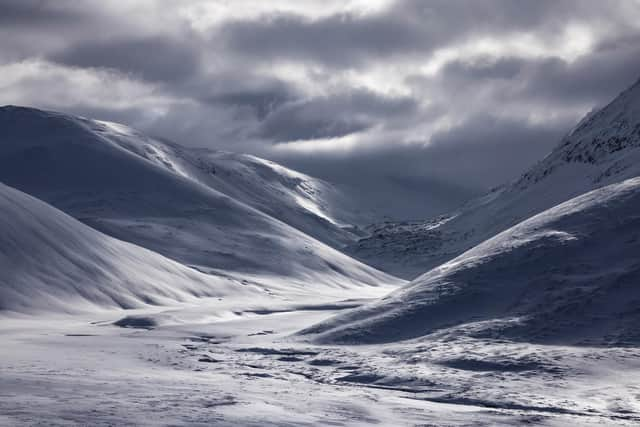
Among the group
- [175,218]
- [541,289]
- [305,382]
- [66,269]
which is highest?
[175,218]

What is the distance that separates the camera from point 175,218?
161500 millimetres

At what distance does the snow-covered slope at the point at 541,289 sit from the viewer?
3691 cm

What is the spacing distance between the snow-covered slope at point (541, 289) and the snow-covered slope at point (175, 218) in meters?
78.5

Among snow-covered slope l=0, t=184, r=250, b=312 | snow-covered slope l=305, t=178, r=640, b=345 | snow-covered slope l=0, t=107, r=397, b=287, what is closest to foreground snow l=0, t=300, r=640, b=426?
snow-covered slope l=305, t=178, r=640, b=345

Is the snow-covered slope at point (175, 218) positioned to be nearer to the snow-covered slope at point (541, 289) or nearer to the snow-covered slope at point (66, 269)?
the snow-covered slope at point (66, 269)

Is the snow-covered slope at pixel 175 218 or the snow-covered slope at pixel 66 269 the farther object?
the snow-covered slope at pixel 175 218

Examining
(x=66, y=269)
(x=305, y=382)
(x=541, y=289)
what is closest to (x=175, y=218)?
(x=66, y=269)

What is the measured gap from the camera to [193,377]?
1163 inches

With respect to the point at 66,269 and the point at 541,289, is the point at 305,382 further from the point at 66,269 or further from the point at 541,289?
the point at 66,269

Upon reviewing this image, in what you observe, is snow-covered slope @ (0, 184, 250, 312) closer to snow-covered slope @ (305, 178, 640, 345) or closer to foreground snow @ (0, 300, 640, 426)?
foreground snow @ (0, 300, 640, 426)

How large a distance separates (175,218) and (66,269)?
97.5m

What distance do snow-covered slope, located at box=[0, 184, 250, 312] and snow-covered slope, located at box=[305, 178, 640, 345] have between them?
25.2 metres

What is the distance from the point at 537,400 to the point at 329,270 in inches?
4638

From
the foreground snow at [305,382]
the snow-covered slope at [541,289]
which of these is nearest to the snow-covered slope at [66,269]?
the foreground snow at [305,382]
